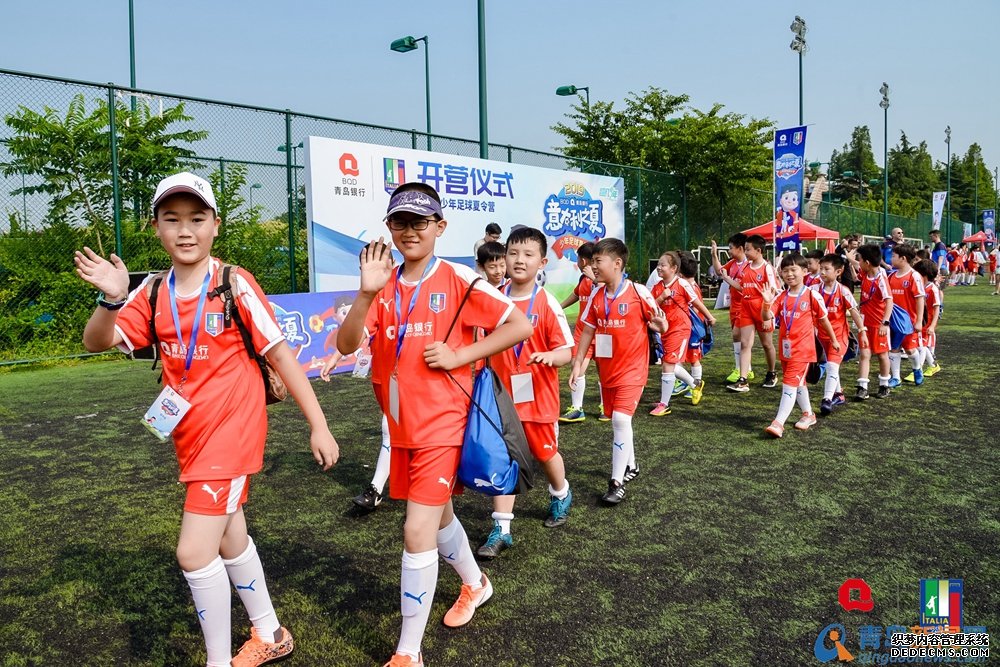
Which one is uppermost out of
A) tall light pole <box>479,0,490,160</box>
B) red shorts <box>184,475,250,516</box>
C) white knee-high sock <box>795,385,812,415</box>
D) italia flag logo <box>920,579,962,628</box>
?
tall light pole <box>479,0,490,160</box>

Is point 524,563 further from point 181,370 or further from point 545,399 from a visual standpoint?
point 181,370

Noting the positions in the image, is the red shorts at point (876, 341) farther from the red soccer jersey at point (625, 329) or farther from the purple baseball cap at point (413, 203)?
the purple baseball cap at point (413, 203)

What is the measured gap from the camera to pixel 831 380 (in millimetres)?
7535

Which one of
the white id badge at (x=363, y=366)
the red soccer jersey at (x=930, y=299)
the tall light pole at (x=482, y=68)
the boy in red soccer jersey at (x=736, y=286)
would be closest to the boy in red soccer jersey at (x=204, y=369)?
the white id badge at (x=363, y=366)

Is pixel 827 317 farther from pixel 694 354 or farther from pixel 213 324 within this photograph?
pixel 213 324

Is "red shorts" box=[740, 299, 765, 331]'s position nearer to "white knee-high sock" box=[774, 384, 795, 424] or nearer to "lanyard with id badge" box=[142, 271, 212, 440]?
"white knee-high sock" box=[774, 384, 795, 424]

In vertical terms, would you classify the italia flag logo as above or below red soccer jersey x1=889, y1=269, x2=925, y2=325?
below

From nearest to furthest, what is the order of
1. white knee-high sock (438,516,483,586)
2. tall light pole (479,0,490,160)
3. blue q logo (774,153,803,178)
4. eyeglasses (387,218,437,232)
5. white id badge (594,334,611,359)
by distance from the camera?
eyeglasses (387,218,437,232) → white knee-high sock (438,516,483,586) → white id badge (594,334,611,359) → tall light pole (479,0,490,160) → blue q logo (774,153,803,178)

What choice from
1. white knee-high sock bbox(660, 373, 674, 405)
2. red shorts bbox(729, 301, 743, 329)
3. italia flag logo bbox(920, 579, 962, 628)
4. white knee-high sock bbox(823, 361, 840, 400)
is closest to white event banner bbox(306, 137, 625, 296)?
white knee-high sock bbox(660, 373, 674, 405)

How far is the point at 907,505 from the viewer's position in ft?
15.1

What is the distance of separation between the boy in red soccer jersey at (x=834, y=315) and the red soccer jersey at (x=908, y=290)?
1514mm

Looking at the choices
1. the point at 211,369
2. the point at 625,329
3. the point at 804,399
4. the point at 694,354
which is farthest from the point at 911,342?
the point at 211,369

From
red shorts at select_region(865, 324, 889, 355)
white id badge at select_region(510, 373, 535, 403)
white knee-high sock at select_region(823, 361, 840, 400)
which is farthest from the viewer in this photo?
red shorts at select_region(865, 324, 889, 355)

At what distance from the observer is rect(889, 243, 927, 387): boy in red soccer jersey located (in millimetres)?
8867
